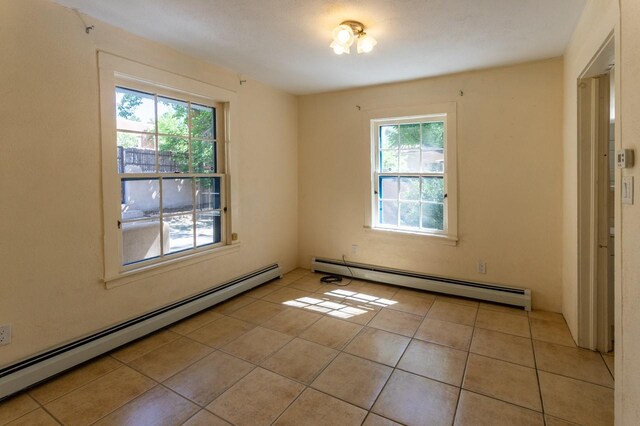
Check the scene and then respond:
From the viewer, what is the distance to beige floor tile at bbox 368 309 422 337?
282 centimetres

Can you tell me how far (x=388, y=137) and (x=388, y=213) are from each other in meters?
0.92

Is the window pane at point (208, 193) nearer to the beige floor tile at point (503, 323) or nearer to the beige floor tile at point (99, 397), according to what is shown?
the beige floor tile at point (99, 397)

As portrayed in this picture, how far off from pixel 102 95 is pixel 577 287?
12.4 feet

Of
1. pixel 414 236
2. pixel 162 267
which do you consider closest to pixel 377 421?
pixel 162 267

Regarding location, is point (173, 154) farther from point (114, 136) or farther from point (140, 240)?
point (140, 240)

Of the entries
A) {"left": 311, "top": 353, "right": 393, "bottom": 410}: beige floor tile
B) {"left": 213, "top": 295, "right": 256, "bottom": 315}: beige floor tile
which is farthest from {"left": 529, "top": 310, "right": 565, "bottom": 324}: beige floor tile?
{"left": 213, "top": 295, "right": 256, "bottom": 315}: beige floor tile

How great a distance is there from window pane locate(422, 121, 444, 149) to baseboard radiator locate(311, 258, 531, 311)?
4.80ft

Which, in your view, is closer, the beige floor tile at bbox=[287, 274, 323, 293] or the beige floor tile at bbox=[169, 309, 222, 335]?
the beige floor tile at bbox=[169, 309, 222, 335]

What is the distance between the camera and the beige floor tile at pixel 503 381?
1.94 meters

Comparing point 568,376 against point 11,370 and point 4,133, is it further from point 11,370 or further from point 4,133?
point 4,133

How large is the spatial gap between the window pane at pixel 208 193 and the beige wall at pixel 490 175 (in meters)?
1.57

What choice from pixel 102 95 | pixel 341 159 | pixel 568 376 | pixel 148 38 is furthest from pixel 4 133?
pixel 568 376

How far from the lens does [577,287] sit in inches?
97.6

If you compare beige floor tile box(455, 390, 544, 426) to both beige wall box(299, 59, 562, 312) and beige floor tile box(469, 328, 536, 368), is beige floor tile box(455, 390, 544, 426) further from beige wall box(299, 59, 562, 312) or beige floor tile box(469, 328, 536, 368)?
beige wall box(299, 59, 562, 312)
